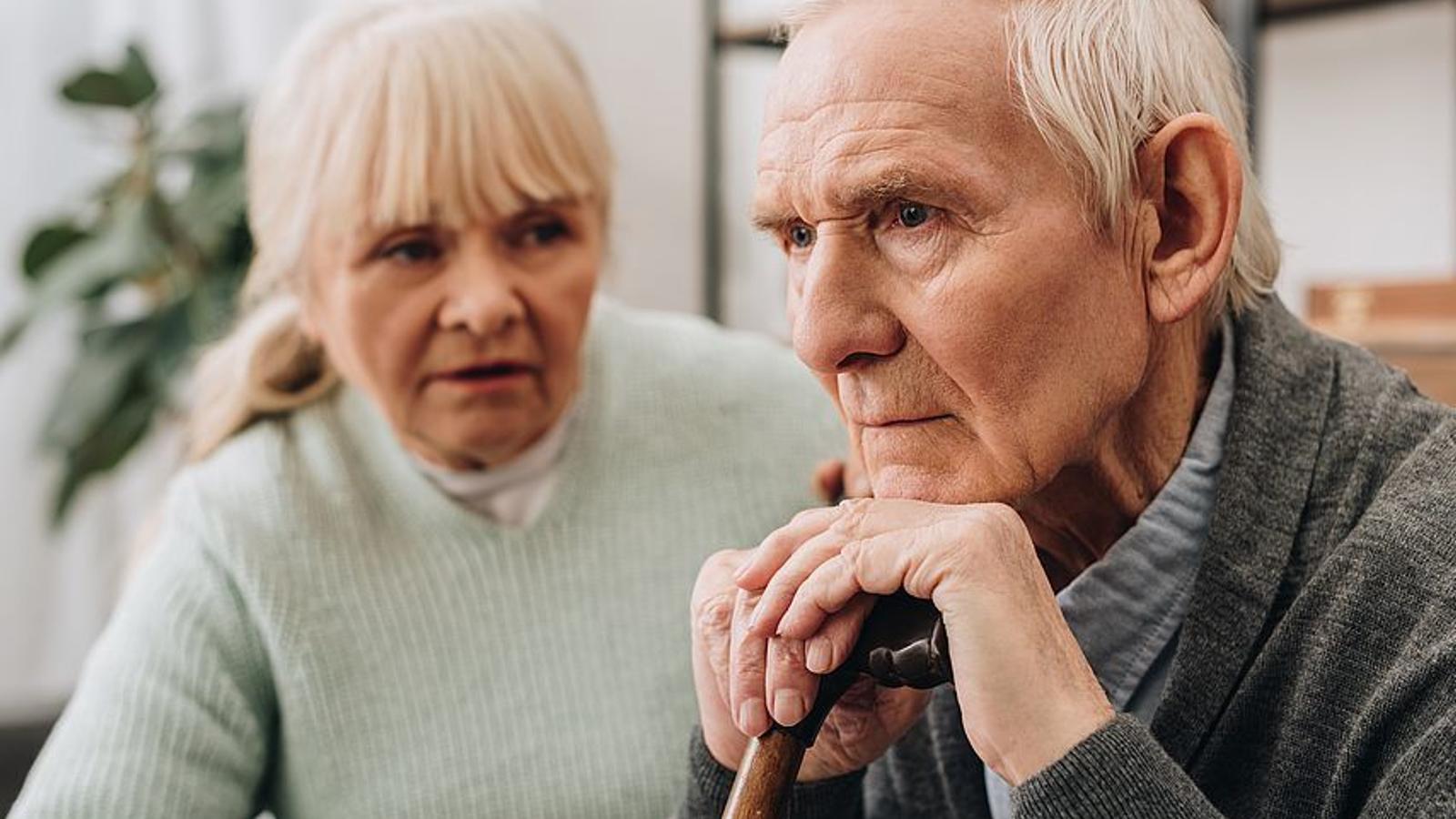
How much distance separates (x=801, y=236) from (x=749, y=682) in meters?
0.30

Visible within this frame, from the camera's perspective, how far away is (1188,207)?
41.3 inches

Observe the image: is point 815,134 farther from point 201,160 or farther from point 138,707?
point 201,160

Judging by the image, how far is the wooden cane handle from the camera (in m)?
0.97

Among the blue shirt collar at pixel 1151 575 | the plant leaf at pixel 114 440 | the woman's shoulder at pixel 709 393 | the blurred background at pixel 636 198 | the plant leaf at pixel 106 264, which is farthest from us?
the plant leaf at pixel 114 440

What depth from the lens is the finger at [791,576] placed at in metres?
0.98

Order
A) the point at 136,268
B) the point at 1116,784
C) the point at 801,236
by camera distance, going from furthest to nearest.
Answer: the point at 136,268
the point at 801,236
the point at 1116,784

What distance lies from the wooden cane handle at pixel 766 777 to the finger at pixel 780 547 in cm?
10

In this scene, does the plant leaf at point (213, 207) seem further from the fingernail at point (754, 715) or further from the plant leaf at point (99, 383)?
the fingernail at point (754, 715)

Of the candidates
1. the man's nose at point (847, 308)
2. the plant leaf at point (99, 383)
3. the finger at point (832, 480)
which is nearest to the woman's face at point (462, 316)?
the finger at point (832, 480)

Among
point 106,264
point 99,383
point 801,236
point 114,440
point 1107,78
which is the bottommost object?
point 114,440

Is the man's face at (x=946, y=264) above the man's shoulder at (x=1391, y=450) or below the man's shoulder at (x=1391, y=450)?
above

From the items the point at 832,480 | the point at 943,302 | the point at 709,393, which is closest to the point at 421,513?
the point at 709,393

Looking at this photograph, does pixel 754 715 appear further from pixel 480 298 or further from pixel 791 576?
pixel 480 298

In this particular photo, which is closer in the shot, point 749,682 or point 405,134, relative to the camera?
point 749,682
